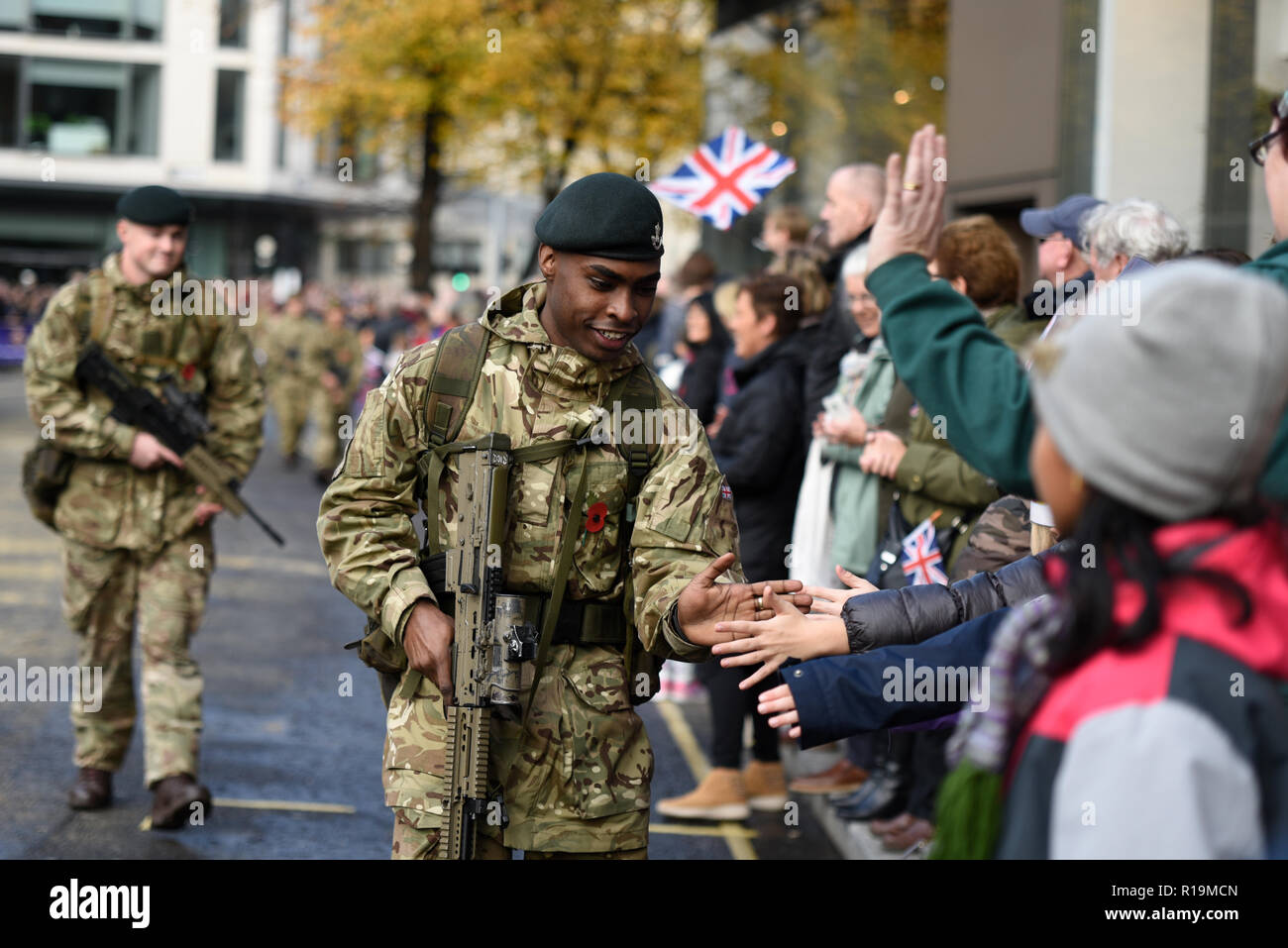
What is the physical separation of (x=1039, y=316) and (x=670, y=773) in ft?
9.58

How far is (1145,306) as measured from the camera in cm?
178

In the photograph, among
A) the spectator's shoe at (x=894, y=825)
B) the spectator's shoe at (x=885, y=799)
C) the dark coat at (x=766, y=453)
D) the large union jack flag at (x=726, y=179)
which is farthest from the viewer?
the large union jack flag at (x=726, y=179)

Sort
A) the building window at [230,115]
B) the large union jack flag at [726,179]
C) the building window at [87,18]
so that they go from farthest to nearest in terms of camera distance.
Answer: the building window at [230,115], the building window at [87,18], the large union jack flag at [726,179]

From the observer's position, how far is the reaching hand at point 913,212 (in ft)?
9.17

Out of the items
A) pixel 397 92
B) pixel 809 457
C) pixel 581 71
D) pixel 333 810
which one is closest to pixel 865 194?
pixel 809 457

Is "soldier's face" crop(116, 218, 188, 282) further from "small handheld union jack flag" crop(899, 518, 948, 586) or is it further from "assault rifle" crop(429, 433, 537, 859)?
"assault rifle" crop(429, 433, 537, 859)

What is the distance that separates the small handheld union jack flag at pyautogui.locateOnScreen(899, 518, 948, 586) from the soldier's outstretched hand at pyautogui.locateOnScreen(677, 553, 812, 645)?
7.17 feet

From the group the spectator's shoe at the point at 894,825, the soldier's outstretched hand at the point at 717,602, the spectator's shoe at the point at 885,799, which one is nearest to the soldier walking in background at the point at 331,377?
the spectator's shoe at the point at 885,799

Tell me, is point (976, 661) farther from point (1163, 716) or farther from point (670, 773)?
point (670, 773)

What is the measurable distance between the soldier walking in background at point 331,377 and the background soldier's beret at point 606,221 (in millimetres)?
15110

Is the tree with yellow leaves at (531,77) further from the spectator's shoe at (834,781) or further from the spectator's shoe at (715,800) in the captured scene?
the spectator's shoe at (715,800)

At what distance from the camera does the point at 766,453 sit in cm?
684

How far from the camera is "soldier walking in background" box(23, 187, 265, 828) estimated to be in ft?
20.1

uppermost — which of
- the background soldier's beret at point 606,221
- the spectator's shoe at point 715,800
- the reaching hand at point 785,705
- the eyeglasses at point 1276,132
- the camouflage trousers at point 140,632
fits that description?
the eyeglasses at point 1276,132
